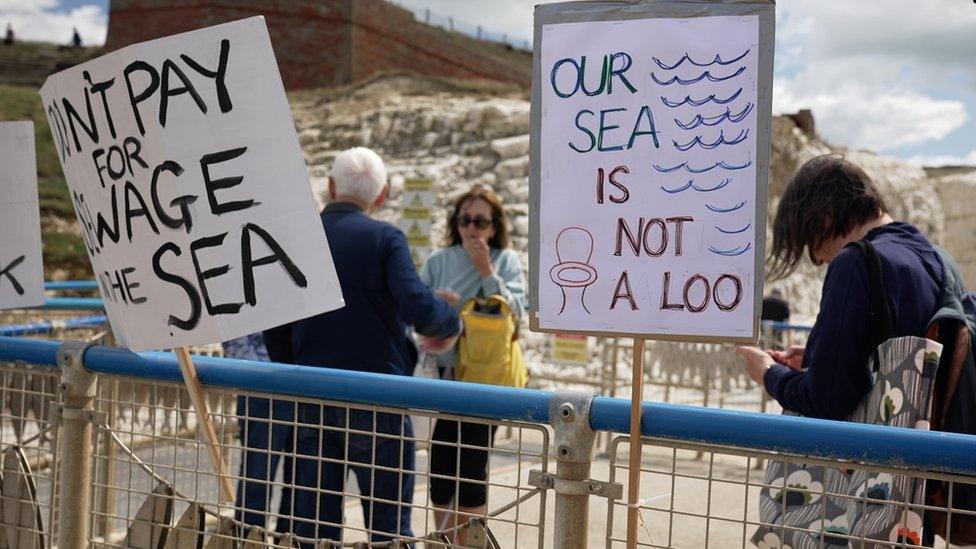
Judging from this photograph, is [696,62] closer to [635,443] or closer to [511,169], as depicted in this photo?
[635,443]

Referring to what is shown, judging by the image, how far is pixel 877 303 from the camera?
8.48ft

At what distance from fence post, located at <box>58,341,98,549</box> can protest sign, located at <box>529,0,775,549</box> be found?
1.33 meters

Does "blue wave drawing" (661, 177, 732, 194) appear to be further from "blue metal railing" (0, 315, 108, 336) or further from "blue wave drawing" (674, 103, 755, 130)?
"blue metal railing" (0, 315, 108, 336)

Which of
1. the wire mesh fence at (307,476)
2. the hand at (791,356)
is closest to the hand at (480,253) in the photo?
the wire mesh fence at (307,476)

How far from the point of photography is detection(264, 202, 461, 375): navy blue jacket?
11.7 feet

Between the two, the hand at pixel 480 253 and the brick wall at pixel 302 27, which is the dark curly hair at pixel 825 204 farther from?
the brick wall at pixel 302 27

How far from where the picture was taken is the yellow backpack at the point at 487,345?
4.38 metres

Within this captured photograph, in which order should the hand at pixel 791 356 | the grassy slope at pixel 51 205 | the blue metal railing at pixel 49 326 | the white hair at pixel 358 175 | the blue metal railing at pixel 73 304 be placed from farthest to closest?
the grassy slope at pixel 51 205 → the blue metal railing at pixel 73 304 → the blue metal railing at pixel 49 326 → the white hair at pixel 358 175 → the hand at pixel 791 356

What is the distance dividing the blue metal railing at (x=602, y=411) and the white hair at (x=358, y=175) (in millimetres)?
1167

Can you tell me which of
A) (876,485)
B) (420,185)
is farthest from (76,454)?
(420,185)

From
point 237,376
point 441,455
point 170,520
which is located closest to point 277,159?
point 237,376

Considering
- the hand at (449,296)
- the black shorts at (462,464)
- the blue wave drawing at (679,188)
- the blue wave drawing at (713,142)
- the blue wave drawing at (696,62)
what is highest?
the blue wave drawing at (696,62)

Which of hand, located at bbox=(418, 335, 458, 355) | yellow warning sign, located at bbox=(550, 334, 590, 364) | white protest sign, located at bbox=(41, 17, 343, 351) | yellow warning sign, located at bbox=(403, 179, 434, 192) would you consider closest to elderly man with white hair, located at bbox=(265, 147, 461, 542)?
hand, located at bbox=(418, 335, 458, 355)

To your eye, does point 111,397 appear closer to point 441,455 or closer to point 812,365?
point 441,455
